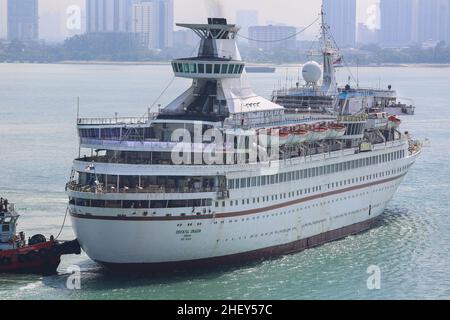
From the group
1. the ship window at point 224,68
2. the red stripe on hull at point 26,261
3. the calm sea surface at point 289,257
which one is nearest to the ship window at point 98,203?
the calm sea surface at point 289,257

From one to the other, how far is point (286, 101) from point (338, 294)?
64.1ft

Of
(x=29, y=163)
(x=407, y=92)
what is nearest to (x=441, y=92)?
(x=407, y=92)

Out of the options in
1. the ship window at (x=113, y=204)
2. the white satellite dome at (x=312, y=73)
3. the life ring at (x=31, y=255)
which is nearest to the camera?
the ship window at (x=113, y=204)

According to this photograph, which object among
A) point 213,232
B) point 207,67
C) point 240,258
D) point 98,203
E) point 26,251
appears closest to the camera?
point 98,203

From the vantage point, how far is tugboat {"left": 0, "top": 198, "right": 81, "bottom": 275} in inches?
1866

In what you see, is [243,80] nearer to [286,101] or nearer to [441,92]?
[286,101]

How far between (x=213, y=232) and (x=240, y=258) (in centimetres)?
251

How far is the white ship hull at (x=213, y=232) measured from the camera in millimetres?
45625

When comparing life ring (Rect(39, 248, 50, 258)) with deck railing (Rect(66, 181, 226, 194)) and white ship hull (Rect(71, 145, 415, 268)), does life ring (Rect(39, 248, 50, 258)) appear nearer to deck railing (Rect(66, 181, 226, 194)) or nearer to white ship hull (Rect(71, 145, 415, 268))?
white ship hull (Rect(71, 145, 415, 268))

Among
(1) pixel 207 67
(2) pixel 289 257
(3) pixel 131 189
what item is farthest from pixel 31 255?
(1) pixel 207 67

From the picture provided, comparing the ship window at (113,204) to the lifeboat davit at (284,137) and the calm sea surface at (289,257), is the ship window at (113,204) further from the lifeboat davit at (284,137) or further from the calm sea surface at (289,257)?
the lifeboat davit at (284,137)

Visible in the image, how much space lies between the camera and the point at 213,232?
47.2 m

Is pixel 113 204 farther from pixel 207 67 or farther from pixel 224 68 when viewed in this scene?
pixel 224 68

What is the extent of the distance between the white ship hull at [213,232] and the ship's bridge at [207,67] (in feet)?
18.9
